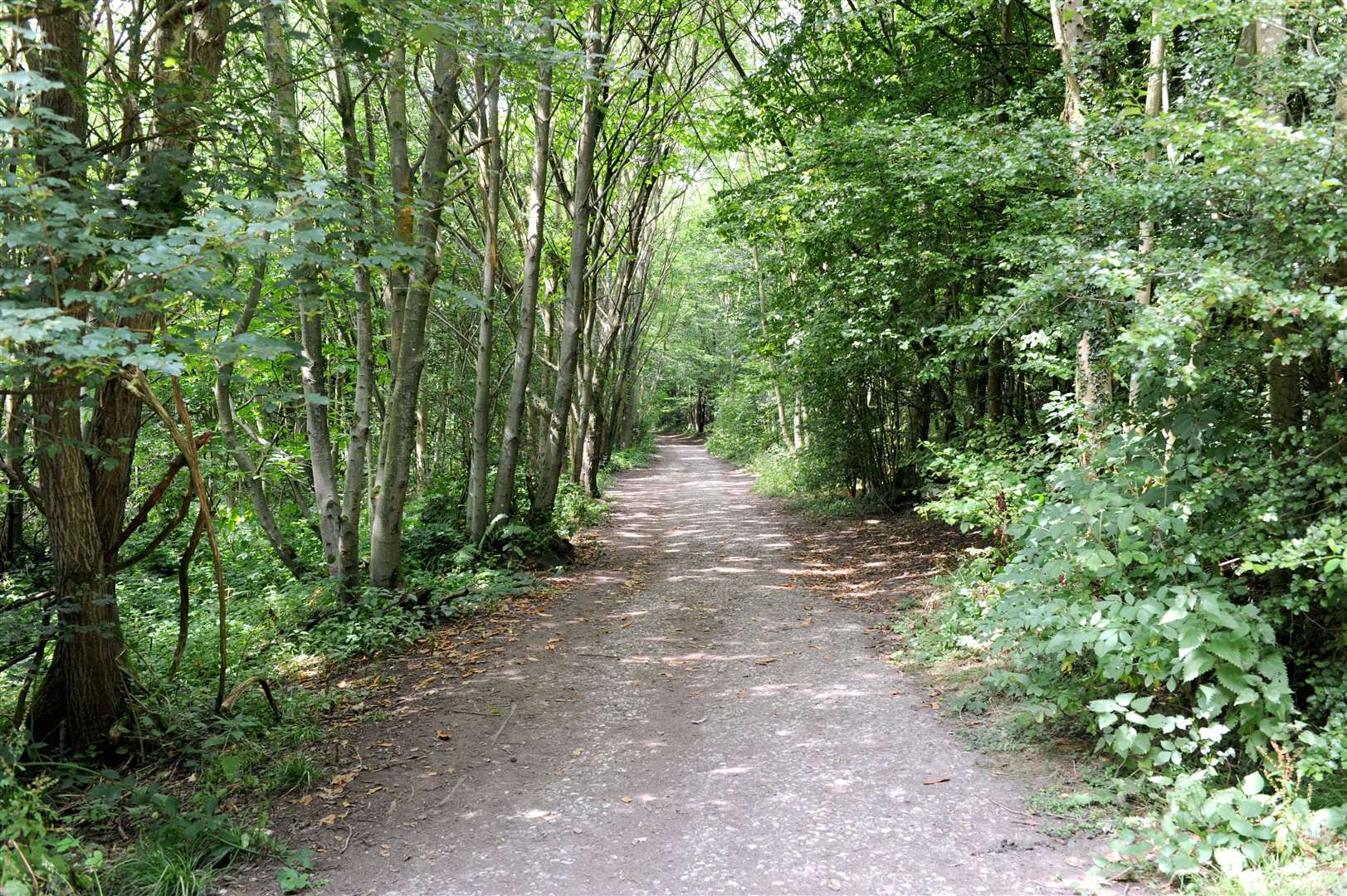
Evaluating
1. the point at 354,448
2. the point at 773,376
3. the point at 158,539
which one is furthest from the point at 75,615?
the point at 773,376

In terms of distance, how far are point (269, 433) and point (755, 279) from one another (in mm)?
9787

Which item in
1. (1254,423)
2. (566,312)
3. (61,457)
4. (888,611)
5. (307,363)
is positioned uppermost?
(566,312)

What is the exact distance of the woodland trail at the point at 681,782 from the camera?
364cm

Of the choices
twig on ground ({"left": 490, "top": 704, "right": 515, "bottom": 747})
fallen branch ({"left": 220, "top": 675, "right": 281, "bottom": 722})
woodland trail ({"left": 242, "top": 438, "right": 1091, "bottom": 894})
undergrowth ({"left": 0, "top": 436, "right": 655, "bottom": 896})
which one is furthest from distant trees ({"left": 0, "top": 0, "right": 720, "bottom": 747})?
twig on ground ({"left": 490, "top": 704, "right": 515, "bottom": 747})

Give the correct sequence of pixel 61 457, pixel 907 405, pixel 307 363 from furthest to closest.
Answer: pixel 907 405 < pixel 61 457 < pixel 307 363

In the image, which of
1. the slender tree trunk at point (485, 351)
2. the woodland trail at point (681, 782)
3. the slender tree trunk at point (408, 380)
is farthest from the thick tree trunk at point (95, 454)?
the slender tree trunk at point (485, 351)

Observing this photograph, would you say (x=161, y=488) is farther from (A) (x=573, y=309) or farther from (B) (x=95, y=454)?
(A) (x=573, y=309)

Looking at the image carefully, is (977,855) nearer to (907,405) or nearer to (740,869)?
(740,869)

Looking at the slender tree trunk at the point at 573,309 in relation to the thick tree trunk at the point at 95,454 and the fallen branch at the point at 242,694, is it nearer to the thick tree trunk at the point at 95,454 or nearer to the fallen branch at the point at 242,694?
the fallen branch at the point at 242,694

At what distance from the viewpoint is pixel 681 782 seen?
4.57 metres

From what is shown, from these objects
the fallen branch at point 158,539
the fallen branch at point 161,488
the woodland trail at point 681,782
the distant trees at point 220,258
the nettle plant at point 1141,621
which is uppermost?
the distant trees at point 220,258

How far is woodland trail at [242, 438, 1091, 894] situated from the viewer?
3.64 metres

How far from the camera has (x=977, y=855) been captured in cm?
370

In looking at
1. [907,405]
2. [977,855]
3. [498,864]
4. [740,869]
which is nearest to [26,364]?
[498,864]
